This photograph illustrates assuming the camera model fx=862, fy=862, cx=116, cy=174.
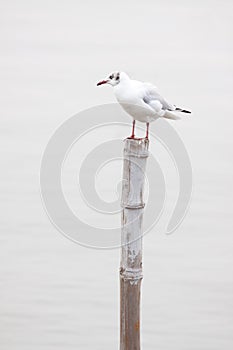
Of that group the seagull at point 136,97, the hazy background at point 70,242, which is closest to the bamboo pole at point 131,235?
the seagull at point 136,97

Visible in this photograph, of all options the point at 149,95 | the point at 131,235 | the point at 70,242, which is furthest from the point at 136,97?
the point at 70,242

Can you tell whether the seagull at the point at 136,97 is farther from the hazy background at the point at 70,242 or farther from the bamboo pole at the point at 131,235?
the hazy background at the point at 70,242

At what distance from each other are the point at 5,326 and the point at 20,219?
2.60ft

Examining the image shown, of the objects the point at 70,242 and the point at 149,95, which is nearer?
the point at 149,95

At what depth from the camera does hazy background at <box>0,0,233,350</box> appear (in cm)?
346

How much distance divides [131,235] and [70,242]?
6.01 ft

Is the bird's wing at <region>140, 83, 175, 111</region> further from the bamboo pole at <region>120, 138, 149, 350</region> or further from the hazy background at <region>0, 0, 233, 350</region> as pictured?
the hazy background at <region>0, 0, 233, 350</region>

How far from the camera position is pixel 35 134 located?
16.5ft

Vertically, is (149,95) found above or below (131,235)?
above

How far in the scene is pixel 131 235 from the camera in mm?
2131

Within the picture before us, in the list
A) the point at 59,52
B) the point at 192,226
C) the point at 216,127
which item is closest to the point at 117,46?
the point at 59,52

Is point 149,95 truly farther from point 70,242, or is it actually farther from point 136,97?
point 70,242

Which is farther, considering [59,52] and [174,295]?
[59,52]

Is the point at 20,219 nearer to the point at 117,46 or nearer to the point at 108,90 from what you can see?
the point at 108,90
